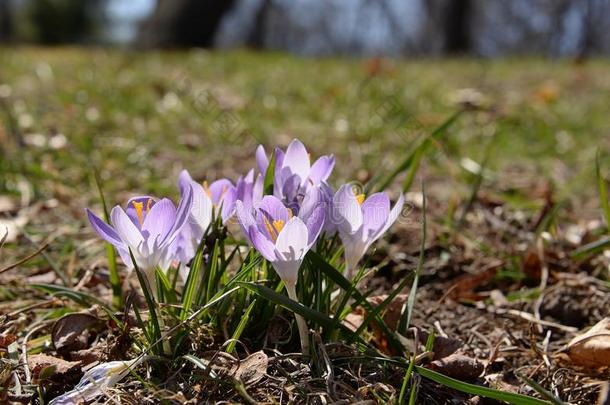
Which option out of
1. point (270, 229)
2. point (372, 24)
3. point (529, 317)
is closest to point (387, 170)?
point (529, 317)

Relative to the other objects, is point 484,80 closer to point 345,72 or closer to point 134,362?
point 345,72

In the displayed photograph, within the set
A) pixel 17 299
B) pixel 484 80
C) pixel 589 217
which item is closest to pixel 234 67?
pixel 484 80

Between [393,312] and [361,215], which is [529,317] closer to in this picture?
[393,312]

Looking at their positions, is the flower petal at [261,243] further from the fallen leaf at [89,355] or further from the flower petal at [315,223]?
the fallen leaf at [89,355]

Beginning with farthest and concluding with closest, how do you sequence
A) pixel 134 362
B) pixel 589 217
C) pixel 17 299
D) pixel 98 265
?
pixel 589 217
pixel 98 265
pixel 17 299
pixel 134 362

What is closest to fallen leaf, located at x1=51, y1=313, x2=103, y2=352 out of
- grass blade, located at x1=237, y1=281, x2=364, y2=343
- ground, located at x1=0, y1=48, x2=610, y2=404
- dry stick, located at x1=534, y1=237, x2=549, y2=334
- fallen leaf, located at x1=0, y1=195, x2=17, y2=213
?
ground, located at x1=0, y1=48, x2=610, y2=404

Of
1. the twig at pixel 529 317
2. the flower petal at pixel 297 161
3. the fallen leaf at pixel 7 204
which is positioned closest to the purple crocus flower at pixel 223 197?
the flower petal at pixel 297 161
